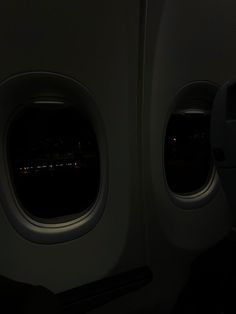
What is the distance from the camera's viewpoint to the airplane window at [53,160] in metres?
2.08

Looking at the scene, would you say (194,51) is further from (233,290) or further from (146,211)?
(233,290)

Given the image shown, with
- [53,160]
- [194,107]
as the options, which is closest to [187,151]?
[194,107]

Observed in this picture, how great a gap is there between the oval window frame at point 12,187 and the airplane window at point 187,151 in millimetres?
682

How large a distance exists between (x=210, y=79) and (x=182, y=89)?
11.7 inches

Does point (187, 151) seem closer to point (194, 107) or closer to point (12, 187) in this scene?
point (194, 107)

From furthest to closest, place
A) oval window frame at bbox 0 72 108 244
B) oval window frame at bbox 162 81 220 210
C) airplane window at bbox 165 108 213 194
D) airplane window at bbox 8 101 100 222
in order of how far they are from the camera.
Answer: airplane window at bbox 165 108 213 194
oval window frame at bbox 162 81 220 210
airplane window at bbox 8 101 100 222
oval window frame at bbox 0 72 108 244

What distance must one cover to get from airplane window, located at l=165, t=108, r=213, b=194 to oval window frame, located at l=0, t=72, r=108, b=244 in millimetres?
682

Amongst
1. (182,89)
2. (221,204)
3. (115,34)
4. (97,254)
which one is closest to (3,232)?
(97,254)

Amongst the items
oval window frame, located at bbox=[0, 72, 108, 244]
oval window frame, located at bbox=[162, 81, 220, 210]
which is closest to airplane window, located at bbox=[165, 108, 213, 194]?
oval window frame, located at bbox=[162, 81, 220, 210]

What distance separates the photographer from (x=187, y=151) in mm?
2660

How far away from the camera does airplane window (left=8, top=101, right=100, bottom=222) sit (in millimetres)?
2080

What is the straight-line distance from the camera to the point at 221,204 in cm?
271

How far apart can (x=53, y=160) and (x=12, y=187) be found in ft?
1.17

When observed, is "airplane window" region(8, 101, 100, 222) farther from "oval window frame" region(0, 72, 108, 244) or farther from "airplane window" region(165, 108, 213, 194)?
"airplane window" region(165, 108, 213, 194)
